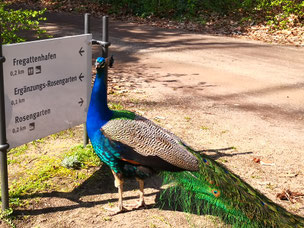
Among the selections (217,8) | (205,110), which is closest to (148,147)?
(205,110)

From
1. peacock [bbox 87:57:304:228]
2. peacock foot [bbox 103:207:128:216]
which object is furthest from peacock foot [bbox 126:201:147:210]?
peacock [bbox 87:57:304:228]

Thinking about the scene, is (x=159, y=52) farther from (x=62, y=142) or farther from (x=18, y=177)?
(x=18, y=177)

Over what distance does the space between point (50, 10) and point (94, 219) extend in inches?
684

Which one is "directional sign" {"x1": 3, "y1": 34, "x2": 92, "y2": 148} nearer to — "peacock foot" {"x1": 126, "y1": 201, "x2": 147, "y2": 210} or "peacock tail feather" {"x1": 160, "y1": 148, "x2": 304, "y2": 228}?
"peacock foot" {"x1": 126, "y1": 201, "x2": 147, "y2": 210}

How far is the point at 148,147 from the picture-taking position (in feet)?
11.4

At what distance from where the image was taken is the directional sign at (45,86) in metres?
3.65

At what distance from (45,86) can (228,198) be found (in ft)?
6.81

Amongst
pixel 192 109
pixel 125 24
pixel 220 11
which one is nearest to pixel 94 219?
pixel 192 109

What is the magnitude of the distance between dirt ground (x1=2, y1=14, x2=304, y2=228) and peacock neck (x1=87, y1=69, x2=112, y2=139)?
34.7 inches

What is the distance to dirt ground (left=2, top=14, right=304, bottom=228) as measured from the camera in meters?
3.88

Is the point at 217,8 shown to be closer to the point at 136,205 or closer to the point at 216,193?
the point at 136,205

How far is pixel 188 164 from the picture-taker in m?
3.46

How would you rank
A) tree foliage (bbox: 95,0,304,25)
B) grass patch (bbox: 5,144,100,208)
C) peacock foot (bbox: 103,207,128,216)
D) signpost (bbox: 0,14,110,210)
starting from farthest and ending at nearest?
1. tree foliage (bbox: 95,0,304,25)
2. grass patch (bbox: 5,144,100,208)
3. peacock foot (bbox: 103,207,128,216)
4. signpost (bbox: 0,14,110,210)

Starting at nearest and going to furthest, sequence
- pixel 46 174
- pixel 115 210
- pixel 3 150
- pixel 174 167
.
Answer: pixel 174 167 → pixel 3 150 → pixel 115 210 → pixel 46 174
